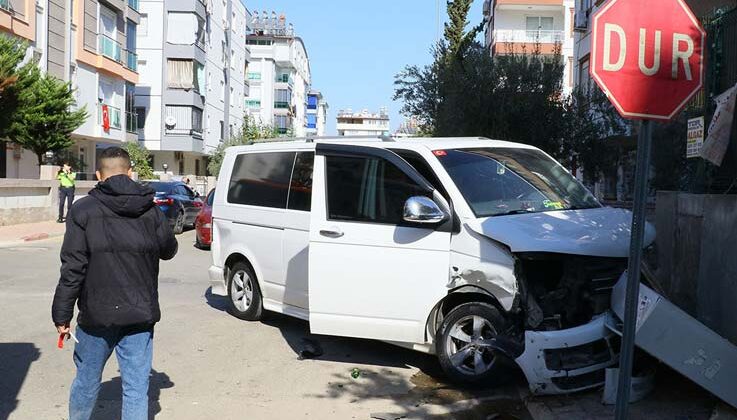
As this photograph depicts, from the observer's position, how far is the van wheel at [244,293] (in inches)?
320

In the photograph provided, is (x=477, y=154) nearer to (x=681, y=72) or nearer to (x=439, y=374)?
(x=439, y=374)

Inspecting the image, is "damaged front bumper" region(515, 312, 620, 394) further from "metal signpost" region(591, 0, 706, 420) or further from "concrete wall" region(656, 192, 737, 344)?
"metal signpost" region(591, 0, 706, 420)

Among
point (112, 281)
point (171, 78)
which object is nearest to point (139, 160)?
point (171, 78)

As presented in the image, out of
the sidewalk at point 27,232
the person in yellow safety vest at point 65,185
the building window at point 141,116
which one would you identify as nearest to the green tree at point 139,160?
the building window at point 141,116

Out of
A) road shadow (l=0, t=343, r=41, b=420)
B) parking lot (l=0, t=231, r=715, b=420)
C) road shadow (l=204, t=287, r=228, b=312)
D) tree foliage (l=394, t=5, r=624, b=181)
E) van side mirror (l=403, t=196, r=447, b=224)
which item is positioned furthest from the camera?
tree foliage (l=394, t=5, r=624, b=181)

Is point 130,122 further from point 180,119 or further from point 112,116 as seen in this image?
point 180,119

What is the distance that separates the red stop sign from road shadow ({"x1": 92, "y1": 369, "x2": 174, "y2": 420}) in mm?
4054

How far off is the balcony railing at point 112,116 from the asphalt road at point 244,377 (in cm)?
2687

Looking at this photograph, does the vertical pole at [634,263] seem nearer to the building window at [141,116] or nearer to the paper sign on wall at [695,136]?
the paper sign on wall at [695,136]

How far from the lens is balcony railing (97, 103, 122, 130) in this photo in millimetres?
33781

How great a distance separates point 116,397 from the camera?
5629 millimetres

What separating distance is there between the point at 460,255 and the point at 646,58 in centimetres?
245

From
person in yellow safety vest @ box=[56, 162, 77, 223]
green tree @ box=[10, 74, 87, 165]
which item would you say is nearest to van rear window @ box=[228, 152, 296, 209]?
person in yellow safety vest @ box=[56, 162, 77, 223]

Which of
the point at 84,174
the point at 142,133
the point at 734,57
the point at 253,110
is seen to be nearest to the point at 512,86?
the point at 734,57
